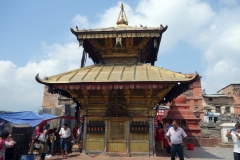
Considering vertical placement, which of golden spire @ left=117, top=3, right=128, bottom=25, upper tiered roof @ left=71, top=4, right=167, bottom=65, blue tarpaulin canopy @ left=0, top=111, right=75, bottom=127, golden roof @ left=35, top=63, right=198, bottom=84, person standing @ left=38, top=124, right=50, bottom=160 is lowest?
person standing @ left=38, top=124, right=50, bottom=160

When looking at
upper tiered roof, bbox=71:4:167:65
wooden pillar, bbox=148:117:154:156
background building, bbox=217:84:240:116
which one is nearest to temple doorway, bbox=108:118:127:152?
wooden pillar, bbox=148:117:154:156

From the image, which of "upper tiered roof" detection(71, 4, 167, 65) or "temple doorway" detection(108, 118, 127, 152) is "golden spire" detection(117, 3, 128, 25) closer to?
"upper tiered roof" detection(71, 4, 167, 65)

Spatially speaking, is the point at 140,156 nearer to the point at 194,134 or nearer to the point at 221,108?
the point at 194,134

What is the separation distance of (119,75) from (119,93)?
101 centimetres

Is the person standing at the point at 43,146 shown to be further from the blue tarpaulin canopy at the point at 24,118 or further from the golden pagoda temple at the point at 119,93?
the blue tarpaulin canopy at the point at 24,118

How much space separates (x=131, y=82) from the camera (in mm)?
9398

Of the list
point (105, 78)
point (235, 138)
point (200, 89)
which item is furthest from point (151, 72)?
point (200, 89)

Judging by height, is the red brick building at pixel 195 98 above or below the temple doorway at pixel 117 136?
above

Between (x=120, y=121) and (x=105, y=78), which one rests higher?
(x=105, y=78)

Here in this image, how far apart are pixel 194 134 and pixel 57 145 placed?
444 inches

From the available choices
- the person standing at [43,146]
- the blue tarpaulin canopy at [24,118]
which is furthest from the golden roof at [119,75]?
the blue tarpaulin canopy at [24,118]

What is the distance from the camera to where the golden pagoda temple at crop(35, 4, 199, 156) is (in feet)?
31.6

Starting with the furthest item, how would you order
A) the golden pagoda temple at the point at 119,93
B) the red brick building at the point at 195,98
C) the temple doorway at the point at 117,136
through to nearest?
the red brick building at the point at 195,98
the temple doorway at the point at 117,136
the golden pagoda temple at the point at 119,93

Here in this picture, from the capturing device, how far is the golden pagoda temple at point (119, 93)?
9644mm
